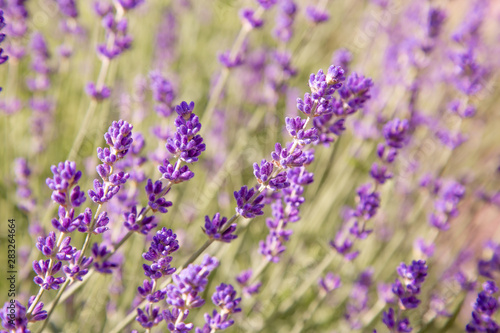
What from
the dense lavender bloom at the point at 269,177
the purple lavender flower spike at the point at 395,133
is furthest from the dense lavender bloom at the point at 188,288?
the purple lavender flower spike at the point at 395,133

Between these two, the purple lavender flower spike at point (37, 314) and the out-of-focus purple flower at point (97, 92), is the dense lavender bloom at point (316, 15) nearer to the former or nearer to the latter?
the out-of-focus purple flower at point (97, 92)

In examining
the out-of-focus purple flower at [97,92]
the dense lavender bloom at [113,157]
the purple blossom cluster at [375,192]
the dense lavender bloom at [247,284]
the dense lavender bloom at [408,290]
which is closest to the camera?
the dense lavender bloom at [113,157]

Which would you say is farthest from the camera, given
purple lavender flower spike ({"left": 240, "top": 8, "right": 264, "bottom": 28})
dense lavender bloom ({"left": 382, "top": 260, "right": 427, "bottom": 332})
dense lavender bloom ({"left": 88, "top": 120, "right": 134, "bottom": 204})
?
purple lavender flower spike ({"left": 240, "top": 8, "right": 264, "bottom": 28})

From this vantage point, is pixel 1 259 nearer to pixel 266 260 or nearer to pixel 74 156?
pixel 74 156

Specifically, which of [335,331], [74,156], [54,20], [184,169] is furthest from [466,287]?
[54,20]

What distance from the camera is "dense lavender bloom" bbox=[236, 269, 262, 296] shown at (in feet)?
5.93

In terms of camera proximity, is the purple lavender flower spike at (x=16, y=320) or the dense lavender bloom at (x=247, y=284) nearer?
the purple lavender flower spike at (x=16, y=320)

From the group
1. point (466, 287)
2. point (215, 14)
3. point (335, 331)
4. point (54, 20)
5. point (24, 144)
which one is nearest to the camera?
point (466, 287)

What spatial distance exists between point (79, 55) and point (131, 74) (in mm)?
468

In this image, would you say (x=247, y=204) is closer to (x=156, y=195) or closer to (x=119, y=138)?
(x=156, y=195)

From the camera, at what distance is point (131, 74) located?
3434 millimetres

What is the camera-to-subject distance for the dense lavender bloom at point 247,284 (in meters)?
1.81

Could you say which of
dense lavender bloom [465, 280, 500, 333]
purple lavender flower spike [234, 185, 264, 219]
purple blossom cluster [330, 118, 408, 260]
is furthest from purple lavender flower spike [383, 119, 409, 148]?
purple lavender flower spike [234, 185, 264, 219]

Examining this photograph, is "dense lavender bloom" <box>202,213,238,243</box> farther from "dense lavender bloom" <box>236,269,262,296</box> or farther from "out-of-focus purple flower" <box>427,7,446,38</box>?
"out-of-focus purple flower" <box>427,7,446,38</box>
